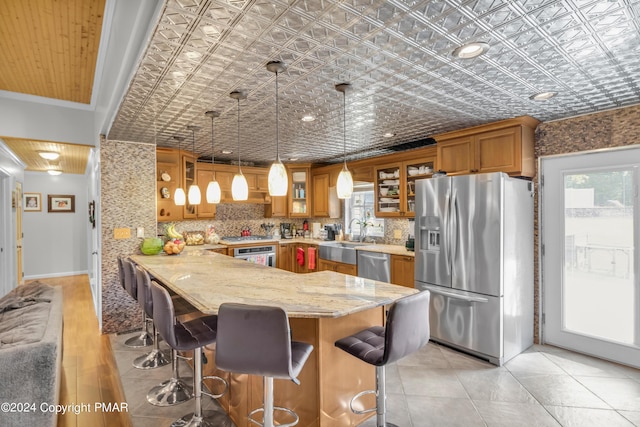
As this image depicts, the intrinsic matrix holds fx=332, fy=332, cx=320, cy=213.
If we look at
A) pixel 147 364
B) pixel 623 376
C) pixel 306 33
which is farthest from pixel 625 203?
pixel 147 364

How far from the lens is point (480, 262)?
10.8ft

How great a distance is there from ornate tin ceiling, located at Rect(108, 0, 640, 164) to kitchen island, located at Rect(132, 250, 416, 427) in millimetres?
1472

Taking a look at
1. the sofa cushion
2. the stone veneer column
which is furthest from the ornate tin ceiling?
the sofa cushion

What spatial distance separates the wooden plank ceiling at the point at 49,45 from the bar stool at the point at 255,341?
2581mm

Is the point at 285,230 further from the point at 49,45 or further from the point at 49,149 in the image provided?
the point at 49,45

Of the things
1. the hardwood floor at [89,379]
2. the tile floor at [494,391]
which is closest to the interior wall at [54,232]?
the hardwood floor at [89,379]

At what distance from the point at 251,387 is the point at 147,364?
161 centimetres

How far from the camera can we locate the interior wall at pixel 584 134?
3049 millimetres

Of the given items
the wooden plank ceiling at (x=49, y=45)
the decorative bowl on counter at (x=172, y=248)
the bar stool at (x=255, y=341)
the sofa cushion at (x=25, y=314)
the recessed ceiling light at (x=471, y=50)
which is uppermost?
the wooden plank ceiling at (x=49, y=45)

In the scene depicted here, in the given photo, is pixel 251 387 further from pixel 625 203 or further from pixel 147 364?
pixel 625 203

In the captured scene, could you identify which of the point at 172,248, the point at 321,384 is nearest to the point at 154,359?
the point at 172,248

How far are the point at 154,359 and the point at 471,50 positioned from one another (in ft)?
12.1

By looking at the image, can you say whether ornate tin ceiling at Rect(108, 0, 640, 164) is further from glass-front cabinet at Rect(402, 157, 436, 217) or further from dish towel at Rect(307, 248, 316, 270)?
dish towel at Rect(307, 248, 316, 270)

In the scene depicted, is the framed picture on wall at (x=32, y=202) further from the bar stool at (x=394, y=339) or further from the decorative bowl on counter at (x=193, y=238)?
the bar stool at (x=394, y=339)
